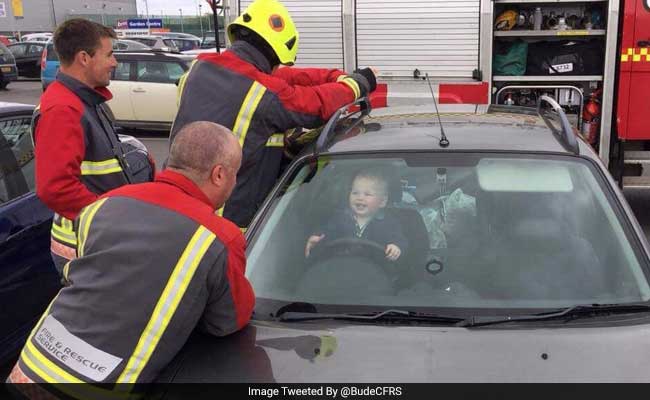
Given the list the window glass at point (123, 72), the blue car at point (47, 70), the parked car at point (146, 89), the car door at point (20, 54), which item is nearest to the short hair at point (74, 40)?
the parked car at point (146, 89)

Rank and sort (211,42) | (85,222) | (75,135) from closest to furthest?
(85,222) → (75,135) → (211,42)

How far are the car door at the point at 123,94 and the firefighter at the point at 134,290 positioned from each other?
36.0 feet

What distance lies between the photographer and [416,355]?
75.3 inches

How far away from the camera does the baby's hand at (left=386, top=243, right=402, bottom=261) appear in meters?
2.50

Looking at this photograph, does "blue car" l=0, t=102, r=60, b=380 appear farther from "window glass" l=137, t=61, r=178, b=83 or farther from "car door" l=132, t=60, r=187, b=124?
"window glass" l=137, t=61, r=178, b=83

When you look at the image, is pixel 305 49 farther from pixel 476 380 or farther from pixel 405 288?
pixel 476 380

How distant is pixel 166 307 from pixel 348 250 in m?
0.92

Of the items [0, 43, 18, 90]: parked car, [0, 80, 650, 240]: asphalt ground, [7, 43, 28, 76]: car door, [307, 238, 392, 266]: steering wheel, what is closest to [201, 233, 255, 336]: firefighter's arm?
[307, 238, 392, 266]: steering wheel

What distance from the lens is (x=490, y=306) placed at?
2.21m

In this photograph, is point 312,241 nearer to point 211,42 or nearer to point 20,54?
point 20,54

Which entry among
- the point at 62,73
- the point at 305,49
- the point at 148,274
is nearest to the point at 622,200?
the point at 148,274

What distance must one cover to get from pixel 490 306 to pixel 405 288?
11.8 inches

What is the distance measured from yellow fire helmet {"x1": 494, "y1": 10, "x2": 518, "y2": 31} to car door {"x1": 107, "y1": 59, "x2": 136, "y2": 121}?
7.76 meters

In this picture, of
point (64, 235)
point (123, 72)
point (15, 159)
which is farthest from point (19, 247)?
point (123, 72)
